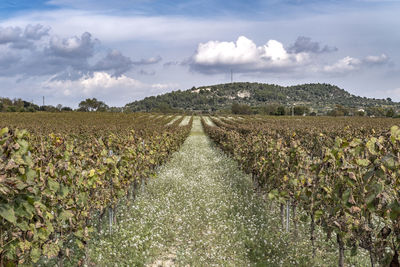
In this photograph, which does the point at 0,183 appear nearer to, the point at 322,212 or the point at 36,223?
the point at 36,223

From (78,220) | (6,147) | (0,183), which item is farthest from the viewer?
(78,220)

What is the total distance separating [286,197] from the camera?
7871 mm

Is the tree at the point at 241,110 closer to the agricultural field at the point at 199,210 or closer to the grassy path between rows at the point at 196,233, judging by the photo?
the agricultural field at the point at 199,210

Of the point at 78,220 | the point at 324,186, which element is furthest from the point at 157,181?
the point at 324,186

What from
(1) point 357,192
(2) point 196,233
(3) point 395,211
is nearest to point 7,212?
(3) point 395,211

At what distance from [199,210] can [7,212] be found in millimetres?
7281

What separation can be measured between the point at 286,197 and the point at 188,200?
159 inches

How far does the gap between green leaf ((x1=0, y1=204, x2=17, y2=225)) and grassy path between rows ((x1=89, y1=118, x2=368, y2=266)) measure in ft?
11.7

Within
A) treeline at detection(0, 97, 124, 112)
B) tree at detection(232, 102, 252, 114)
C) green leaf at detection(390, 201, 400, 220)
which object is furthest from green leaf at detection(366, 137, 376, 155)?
tree at detection(232, 102, 252, 114)

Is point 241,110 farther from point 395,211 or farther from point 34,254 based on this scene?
point 395,211

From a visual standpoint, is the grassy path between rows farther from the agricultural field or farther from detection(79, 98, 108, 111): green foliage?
detection(79, 98, 108, 111): green foliage

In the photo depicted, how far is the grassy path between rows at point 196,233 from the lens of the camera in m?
6.83

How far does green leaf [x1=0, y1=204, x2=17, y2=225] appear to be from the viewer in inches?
126

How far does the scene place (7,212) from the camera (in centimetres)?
325
